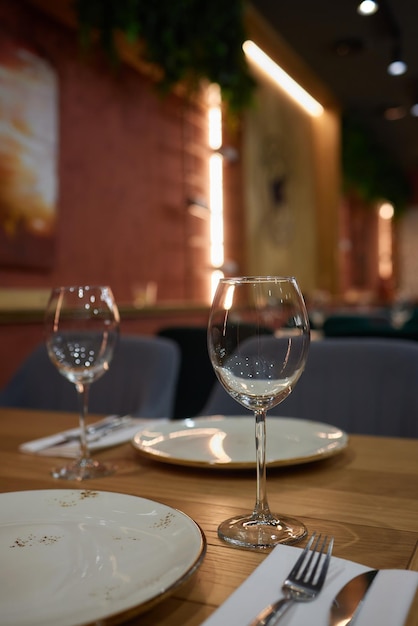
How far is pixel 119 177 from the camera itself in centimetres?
421

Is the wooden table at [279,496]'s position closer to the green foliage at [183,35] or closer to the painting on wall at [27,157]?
the painting on wall at [27,157]

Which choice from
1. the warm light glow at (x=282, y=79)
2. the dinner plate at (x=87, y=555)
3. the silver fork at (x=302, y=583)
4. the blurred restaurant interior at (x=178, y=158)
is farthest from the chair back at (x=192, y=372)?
the warm light glow at (x=282, y=79)

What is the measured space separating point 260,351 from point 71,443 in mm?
470

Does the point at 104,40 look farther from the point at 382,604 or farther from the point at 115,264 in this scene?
the point at 382,604

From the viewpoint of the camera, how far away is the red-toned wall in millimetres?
3611

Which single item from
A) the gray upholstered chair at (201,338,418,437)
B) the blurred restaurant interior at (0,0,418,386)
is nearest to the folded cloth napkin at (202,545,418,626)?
the gray upholstered chair at (201,338,418,437)

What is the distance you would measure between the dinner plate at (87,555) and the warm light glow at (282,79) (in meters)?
5.25

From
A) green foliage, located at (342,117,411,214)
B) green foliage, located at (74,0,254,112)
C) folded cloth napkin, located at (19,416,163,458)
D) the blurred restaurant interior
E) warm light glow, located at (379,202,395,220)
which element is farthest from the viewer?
warm light glow, located at (379,202,395,220)

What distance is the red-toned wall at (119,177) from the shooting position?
11.8ft

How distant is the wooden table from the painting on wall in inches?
91.1

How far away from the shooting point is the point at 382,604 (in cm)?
44

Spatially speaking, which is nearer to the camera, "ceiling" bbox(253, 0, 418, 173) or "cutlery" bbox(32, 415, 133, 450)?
"cutlery" bbox(32, 415, 133, 450)

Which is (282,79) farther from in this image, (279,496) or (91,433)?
(279,496)

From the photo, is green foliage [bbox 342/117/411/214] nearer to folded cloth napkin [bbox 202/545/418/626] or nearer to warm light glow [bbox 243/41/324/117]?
warm light glow [bbox 243/41/324/117]
